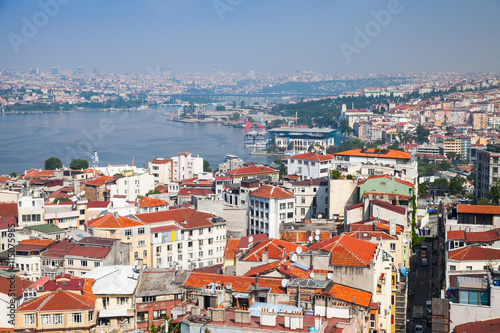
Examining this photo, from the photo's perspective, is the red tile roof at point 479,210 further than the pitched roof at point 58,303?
Yes

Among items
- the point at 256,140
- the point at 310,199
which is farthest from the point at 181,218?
the point at 256,140

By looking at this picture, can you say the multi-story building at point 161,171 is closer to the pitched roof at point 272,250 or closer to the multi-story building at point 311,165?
the multi-story building at point 311,165

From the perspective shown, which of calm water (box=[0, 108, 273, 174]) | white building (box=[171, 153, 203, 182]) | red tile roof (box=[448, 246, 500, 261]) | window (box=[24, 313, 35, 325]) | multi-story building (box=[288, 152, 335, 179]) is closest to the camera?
window (box=[24, 313, 35, 325])

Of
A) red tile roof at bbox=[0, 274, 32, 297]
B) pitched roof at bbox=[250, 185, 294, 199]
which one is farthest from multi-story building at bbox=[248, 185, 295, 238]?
red tile roof at bbox=[0, 274, 32, 297]

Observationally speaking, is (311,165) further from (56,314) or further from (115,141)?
(115,141)

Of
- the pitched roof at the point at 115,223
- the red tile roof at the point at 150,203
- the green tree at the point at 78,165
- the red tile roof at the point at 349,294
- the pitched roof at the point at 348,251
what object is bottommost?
the green tree at the point at 78,165

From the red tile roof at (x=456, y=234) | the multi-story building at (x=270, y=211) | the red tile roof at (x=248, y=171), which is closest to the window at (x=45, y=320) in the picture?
the red tile roof at (x=456, y=234)

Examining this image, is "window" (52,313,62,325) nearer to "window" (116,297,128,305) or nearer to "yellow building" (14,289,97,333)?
"yellow building" (14,289,97,333)
